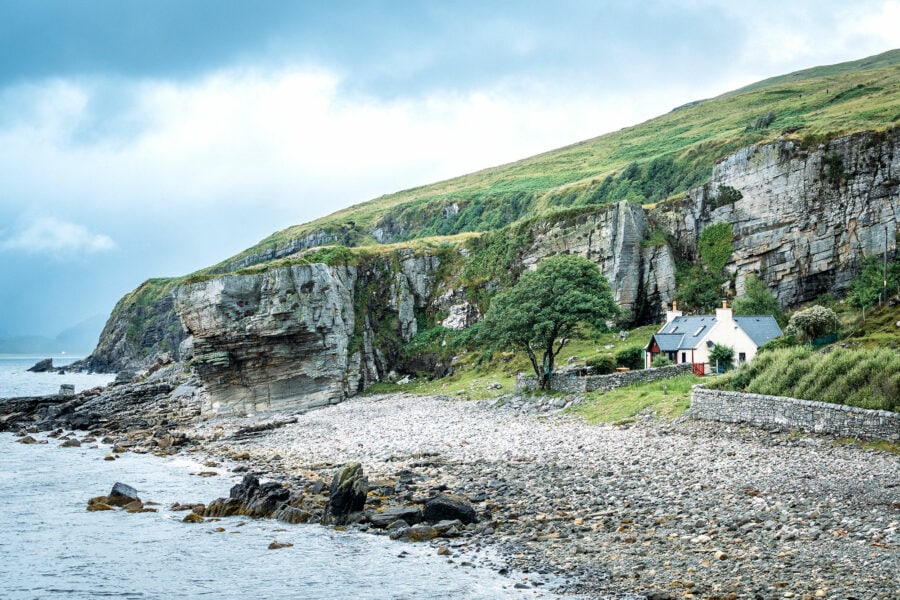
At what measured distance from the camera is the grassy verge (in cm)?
3242

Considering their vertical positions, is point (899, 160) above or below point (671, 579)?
above

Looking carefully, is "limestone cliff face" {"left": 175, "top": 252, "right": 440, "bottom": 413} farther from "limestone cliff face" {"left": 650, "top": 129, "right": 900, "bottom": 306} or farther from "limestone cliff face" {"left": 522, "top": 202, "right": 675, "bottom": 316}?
"limestone cliff face" {"left": 650, "top": 129, "right": 900, "bottom": 306}

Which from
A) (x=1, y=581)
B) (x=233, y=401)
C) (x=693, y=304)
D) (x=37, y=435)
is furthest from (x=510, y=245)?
(x=1, y=581)

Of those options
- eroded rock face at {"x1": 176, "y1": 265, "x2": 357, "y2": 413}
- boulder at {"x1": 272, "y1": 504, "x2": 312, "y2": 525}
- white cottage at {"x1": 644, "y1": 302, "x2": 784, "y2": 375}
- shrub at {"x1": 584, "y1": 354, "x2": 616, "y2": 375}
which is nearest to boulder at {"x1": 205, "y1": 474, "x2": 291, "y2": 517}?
boulder at {"x1": 272, "y1": 504, "x2": 312, "y2": 525}

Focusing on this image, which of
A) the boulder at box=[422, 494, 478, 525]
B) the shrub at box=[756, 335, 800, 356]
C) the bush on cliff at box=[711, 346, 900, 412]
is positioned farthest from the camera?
the shrub at box=[756, 335, 800, 356]

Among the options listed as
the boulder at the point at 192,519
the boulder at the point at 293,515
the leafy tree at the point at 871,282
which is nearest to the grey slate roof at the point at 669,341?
the leafy tree at the point at 871,282

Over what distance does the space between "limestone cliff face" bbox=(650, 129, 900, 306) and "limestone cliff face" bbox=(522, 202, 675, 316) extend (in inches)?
270

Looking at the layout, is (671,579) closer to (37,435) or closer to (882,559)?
(882,559)

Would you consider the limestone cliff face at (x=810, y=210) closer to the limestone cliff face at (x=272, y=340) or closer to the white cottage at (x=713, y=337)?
the white cottage at (x=713, y=337)

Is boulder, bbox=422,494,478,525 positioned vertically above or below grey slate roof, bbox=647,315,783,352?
below

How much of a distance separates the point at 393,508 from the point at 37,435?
4592 centimetres

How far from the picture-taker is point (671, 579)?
1375 cm

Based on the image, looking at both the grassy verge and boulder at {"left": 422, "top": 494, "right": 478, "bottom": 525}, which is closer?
boulder at {"left": 422, "top": 494, "right": 478, "bottom": 525}

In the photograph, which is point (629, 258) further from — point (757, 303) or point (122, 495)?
point (122, 495)
